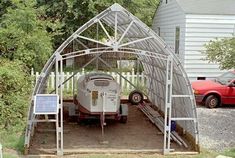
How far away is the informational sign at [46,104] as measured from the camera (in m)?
9.96

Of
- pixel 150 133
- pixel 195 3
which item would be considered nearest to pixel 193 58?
pixel 195 3

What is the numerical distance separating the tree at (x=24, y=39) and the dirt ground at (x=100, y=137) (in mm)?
4507

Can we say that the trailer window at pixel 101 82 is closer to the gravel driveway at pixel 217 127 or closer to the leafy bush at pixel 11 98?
the leafy bush at pixel 11 98

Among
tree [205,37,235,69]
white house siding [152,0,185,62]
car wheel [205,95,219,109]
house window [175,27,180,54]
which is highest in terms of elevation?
white house siding [152,0,185,62]

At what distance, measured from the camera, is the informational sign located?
392 inches

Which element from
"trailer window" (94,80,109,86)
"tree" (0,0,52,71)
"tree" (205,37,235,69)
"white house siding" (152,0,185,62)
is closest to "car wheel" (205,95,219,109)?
"tree" (205,37,235,69)

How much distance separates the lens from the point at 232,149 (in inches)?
427

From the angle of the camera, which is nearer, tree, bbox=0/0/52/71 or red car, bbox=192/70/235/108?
red car, bbox=192/70/235/108

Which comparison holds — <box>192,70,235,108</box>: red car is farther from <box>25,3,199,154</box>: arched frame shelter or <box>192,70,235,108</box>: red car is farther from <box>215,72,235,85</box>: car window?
<box>25,3,199,154</box>: arched frame shelter

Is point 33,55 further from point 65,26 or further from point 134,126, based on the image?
point 65,26

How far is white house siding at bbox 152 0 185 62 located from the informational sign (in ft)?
39.6

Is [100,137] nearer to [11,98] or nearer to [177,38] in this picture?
[11,98]

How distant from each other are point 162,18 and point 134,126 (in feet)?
43.5

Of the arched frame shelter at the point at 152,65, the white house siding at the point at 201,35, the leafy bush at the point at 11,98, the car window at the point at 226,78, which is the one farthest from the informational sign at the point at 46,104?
the white house siding at the point at 201,35
